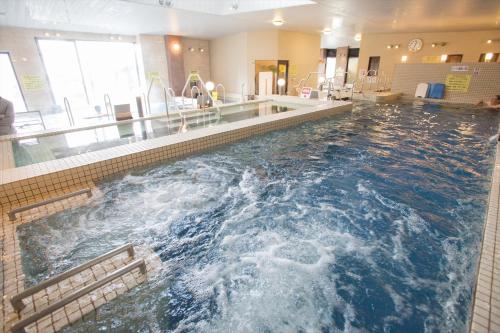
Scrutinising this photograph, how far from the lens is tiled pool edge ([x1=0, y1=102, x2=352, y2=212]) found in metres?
2.62

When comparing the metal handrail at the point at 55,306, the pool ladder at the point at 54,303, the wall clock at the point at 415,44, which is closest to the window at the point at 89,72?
the pool ladder at the point at 54,303

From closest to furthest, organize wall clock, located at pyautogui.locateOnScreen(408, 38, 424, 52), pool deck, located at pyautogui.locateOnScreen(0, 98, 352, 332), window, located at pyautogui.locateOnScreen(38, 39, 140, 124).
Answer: pool deck, located at pyautogui.locateOnScreen(0, 98, 352, 332) < window, located at pyautogui.locateOnScreen(38, 39, 140, 124) < wall clock, located at pyautogui.locateOnScreen(408, 38, 424, 52)

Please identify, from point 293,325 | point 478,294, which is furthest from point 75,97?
point 478,294

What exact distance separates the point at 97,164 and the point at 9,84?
29.6 ft

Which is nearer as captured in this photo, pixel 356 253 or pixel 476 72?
pixel 356 253

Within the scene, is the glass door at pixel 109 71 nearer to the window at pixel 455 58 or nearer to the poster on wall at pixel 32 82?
the poster on wall at pixel 32 82

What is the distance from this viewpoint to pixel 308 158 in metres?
4.14

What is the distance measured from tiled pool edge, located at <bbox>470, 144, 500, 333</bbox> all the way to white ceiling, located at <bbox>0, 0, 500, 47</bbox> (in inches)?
222

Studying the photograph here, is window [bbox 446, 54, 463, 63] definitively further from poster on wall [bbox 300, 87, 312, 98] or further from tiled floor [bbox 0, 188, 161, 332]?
tiled floor [bbox 0, 188, 161, 332]

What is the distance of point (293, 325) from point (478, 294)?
1077mm

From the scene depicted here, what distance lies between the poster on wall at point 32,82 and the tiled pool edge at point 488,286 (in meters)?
12.3

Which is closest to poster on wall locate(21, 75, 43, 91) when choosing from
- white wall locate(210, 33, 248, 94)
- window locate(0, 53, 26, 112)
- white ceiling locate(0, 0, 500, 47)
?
window locate(0, 53, 26, 112)

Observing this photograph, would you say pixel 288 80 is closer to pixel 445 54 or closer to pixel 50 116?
pixel 445 54

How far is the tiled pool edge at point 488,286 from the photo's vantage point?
1.29m
